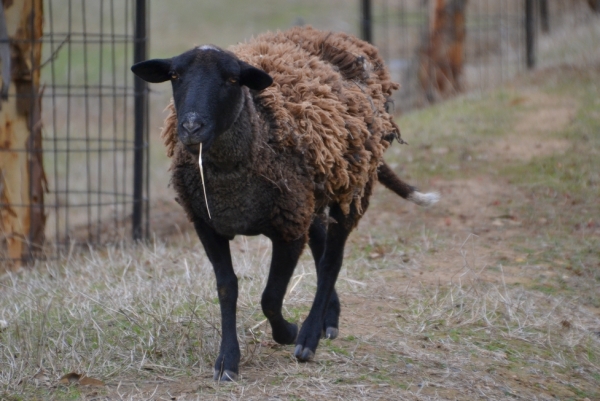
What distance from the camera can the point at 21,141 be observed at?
793cm

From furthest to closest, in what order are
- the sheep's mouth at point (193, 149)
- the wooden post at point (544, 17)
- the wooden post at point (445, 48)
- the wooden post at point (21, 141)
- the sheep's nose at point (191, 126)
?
1. the wooden post at point (544, 17)
2. the wooden post at point (445, 48)
3. the wooden post at point (21, 141)
4. the sheep's mouth at point (193, 149)
5. the sheep's nose at point (191, 126)

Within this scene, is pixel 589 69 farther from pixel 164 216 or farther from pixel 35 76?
pixel 35 76

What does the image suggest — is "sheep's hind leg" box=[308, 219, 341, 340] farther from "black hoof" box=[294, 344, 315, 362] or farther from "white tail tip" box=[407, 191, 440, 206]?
"white tail tip" box=[407, 191, 440, 206]

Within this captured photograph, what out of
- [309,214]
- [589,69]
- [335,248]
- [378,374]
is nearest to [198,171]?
[309,214]

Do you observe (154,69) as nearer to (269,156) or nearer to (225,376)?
(269,156)

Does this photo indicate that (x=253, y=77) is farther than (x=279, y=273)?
No

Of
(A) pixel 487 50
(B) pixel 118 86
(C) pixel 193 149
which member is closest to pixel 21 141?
(B) pixel 118 86

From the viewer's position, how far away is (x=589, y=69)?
1257 centimetres

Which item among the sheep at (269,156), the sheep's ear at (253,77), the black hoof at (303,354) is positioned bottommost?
the black hoof at (303,354)

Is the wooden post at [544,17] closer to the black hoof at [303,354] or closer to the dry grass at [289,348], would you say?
the dry grass at [289,348]

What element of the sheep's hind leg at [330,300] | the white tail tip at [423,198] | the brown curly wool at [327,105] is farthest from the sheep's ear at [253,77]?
the white tail tip at [423,198]

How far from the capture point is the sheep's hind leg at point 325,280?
4.72 m

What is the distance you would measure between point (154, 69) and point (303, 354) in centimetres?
185

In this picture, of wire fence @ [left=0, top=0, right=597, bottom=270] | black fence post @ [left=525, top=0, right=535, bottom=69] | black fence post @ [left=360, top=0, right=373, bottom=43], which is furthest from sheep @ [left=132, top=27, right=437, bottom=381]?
black fence post @ [left=525, top=0, right=535, bottom=69]
